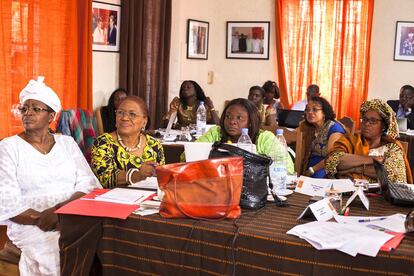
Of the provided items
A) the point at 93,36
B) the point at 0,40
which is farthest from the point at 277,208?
the point at 93,36

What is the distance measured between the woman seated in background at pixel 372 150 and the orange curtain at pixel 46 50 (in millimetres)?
2877

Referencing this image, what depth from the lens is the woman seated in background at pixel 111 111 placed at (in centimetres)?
593

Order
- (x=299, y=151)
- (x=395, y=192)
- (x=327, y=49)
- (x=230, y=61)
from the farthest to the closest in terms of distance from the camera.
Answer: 1. (x=230, y=61)
2. (x=327, y=49)
3. (x=299, y=151)
4. (x=395, y=192)

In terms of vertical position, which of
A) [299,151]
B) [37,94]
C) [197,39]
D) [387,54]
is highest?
[197,39]

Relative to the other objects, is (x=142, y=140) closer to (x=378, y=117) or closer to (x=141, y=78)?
(x=378, y=117)

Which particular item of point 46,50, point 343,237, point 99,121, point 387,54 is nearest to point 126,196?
point 343,237

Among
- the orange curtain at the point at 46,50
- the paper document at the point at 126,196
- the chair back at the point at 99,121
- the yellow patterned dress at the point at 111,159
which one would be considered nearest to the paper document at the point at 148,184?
the paper document at the point at 126,196

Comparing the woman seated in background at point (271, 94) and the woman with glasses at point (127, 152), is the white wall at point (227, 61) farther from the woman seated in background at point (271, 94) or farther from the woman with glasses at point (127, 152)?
the woman with glasses at point (127, 152)

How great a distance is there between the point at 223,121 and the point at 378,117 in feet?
3.15

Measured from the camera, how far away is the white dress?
2568mm

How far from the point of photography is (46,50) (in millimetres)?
5004

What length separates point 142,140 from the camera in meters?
3.17

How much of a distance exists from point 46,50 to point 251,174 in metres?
3.42

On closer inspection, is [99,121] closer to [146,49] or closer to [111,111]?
[111,111]
